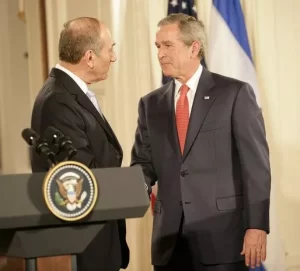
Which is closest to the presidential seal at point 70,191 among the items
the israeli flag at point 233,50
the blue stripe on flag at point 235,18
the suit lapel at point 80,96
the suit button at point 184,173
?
the suit lapel at point 80,96

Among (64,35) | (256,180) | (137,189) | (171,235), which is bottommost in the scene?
(171,235)

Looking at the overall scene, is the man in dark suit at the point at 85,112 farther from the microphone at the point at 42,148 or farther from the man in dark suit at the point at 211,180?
the microphone at the point at 42,148

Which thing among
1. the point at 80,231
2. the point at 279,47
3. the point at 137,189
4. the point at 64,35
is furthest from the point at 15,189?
the point at 279,47

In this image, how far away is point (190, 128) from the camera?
2.43 meters

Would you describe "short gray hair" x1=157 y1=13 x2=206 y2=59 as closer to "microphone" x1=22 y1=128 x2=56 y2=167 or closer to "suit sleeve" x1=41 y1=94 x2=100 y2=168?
"suit sleeve" x1=41 y1=94 x2=100 y2=168

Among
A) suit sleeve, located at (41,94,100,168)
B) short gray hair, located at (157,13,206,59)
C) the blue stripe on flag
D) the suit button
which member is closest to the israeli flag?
the blue stripe on flag

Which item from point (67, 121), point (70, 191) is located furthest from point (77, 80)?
point (70, 191)

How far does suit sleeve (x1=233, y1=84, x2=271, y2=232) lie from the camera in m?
2.33

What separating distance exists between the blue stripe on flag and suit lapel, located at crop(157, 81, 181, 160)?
1010 millimetres

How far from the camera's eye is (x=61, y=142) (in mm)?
1486

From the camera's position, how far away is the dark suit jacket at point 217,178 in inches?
92.6

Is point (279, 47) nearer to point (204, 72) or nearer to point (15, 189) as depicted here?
point (204, 72)

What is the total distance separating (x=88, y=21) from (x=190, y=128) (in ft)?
1.91

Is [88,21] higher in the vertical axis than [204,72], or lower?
higher
